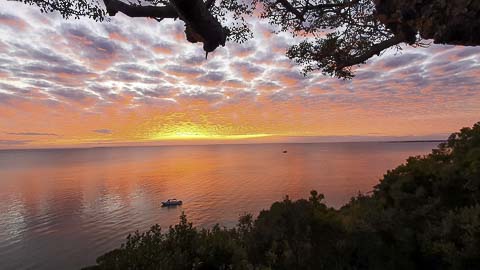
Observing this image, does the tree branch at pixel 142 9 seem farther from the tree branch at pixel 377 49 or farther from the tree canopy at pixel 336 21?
the tree branch at pixel 377 49

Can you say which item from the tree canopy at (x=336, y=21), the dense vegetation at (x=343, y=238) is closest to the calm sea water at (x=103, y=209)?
the dense vegetation at (x=343, y=238)

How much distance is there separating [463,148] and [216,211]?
1914 inches

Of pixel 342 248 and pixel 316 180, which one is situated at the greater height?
pixel 342 248

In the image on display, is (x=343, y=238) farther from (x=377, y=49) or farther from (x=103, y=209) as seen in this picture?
(x=103, y=209)

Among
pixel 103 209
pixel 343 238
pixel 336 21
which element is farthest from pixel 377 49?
pixel 103 209

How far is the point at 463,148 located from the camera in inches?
537

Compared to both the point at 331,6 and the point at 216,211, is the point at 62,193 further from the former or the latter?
the point at 331,6

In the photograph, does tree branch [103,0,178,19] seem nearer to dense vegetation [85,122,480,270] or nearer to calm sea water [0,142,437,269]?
dense vegetation [85,122,480,270]

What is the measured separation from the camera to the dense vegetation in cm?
667

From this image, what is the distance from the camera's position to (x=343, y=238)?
10258 millimetres

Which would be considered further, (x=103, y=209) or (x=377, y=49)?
(x=103, y=209)

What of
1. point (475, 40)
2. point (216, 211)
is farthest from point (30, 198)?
point (475, 40)

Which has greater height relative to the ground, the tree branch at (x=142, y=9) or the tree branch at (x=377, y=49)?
the tree branch at (x=377, y=49)

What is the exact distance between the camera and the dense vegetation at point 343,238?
667 centimetres
